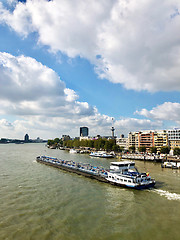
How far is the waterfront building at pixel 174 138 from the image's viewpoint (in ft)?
443

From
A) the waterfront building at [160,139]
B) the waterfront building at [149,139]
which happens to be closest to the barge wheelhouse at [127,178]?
the waterfront building at [160,139]

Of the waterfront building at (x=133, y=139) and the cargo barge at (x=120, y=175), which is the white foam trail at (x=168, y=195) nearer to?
the cargo barge at (x=120, y=175)

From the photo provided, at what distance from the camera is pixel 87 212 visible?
95.8 feet

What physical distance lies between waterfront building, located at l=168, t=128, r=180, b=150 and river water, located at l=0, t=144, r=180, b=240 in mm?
101810

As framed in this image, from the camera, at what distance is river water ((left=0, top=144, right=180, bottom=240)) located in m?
22.9

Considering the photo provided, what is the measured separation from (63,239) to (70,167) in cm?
4800

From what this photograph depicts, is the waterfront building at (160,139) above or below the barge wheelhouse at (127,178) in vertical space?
above

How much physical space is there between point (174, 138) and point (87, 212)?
12839 centimetres

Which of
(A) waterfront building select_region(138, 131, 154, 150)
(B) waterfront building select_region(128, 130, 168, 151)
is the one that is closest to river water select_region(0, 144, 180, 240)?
(B) waterfront building select_region(128, 130, 168, 151)

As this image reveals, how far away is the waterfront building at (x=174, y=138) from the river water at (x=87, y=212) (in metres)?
102

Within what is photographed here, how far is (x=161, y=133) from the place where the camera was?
477 feet

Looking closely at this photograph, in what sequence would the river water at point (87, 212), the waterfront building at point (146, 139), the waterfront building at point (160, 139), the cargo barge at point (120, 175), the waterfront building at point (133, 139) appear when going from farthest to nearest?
1. the waterfront building at point (133, 139)
2. the waterfront building at point (146, 139)
3. the waterfront building at point (160, 139)
4. the cargo barge at point (120, 175)
5. the river water at point (87, 212)

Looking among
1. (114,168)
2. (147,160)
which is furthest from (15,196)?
(147,160)

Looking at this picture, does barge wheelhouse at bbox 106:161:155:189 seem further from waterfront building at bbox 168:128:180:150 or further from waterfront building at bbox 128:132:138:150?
waterfront building at bbox 128:132:138:150
